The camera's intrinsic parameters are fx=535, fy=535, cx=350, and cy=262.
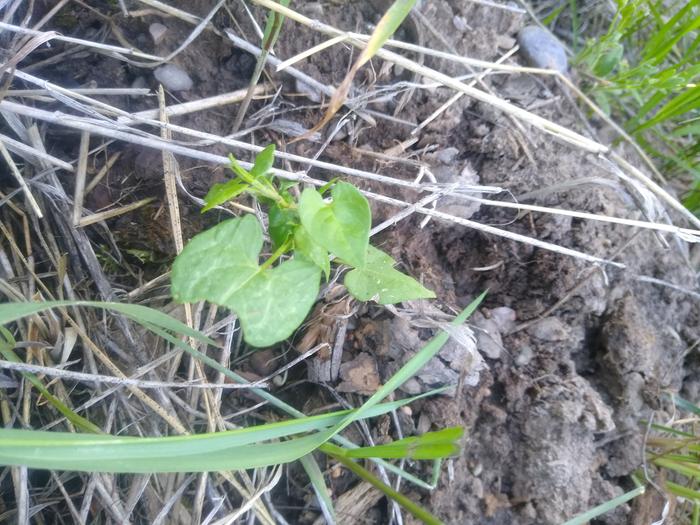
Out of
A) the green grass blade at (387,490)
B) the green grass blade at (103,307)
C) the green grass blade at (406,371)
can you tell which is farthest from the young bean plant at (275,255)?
the green grass blade at (387,490)

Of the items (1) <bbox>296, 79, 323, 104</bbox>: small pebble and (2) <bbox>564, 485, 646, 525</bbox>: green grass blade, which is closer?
(2) <bbox>564, 485, 646, 525</bbox>: green grass blade

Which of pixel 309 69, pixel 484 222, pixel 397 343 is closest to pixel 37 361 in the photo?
pixel 397 343

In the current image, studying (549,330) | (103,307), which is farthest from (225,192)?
(549,330)

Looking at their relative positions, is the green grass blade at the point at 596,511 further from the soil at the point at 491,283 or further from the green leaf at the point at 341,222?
the green leaf at the point at 341,222

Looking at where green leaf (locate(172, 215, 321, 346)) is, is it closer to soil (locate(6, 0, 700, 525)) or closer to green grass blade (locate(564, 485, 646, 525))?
soil (locate(6, 0, 700, 525))

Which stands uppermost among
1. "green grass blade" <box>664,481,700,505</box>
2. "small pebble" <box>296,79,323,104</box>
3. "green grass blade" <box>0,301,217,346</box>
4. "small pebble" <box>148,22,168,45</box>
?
"small pebble" <box>296,79,323,104</box>

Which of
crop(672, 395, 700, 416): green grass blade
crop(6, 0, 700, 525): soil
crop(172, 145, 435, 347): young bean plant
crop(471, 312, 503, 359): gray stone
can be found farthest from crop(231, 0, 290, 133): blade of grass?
crop(672, 395, 700, 416): green grass blade

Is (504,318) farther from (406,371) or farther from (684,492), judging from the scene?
(684,492)
